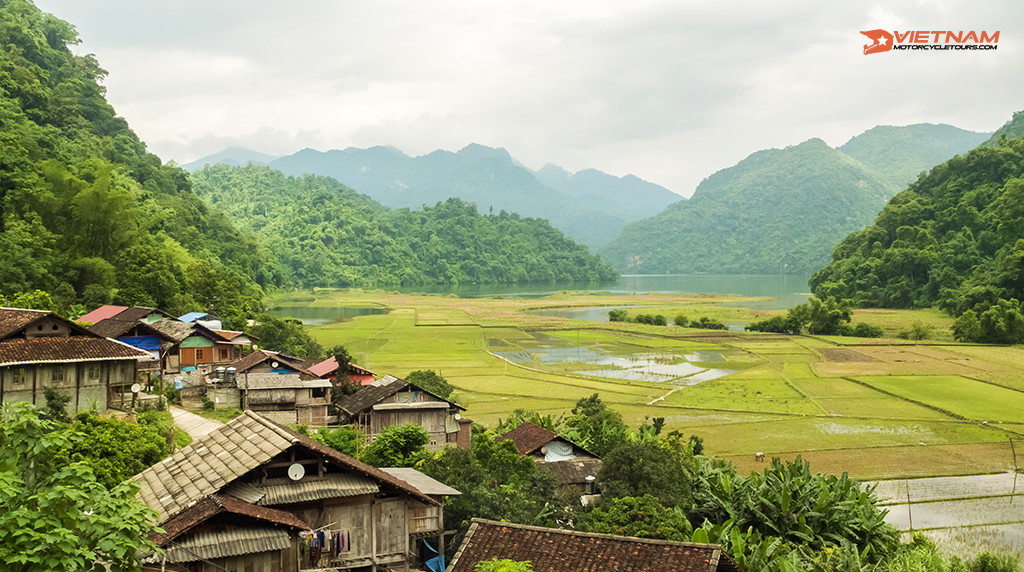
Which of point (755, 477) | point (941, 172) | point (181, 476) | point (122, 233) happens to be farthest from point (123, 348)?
point (941, 172)

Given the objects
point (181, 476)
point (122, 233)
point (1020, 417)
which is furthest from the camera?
point (122, 233)

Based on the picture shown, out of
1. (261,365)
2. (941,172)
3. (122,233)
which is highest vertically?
(941,172)

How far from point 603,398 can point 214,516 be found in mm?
24769

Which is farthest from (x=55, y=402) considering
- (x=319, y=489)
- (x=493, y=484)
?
(x=319, y=489)

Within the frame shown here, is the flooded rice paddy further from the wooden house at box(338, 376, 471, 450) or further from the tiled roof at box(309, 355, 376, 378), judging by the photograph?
the wooden house at box(338, 376, 471, 450)

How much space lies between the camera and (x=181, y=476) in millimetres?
9891

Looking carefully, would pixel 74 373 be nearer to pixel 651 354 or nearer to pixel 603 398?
pixel 603 398

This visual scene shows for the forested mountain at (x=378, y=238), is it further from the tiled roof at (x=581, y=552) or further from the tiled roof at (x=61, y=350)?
the tiled roof at (x=581, y=552)

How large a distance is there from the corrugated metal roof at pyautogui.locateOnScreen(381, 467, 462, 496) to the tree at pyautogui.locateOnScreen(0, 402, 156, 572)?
24.7ft

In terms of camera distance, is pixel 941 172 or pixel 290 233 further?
pixel 290 233

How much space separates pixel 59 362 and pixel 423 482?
30.7 feet

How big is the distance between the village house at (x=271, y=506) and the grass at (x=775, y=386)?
1390 centimetres

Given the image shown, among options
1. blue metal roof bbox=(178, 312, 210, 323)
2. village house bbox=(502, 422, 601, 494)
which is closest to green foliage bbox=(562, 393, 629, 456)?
village house bbox=(502, 422, 601, 494)

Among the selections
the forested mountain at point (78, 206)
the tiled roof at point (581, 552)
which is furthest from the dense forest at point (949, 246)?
the tiled roof at point (581, 552)
